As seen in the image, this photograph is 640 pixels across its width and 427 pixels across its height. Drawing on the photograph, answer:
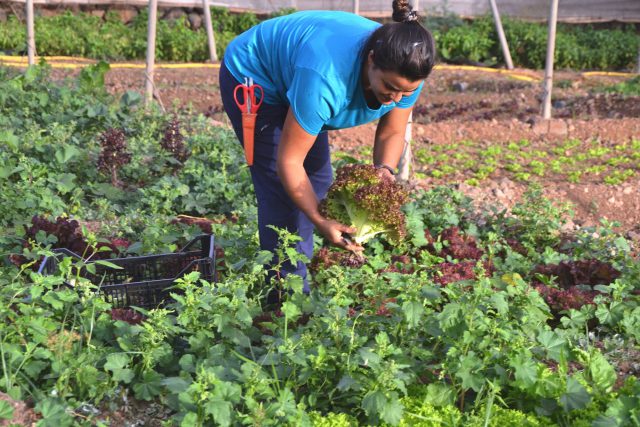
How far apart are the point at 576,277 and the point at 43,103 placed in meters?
4.92

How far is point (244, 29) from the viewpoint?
1511 cm

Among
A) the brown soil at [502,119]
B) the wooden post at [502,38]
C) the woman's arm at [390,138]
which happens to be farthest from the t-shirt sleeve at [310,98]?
the wooden post at [502,38]

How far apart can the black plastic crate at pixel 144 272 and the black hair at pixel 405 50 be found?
4.38ft

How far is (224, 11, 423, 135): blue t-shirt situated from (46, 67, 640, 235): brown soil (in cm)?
266

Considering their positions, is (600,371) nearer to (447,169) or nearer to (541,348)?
(541,348)

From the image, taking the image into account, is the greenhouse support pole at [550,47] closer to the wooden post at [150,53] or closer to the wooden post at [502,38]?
the wooden post at [150,53]

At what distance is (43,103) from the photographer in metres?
7.36

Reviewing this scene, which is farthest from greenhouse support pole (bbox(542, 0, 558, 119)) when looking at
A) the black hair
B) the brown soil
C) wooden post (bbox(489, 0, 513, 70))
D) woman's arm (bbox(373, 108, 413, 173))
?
the black hair

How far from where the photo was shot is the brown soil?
670 centimetres

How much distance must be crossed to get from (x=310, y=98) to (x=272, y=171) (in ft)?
2.68

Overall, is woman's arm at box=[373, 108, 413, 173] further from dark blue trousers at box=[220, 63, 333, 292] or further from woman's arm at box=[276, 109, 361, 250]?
woman's arm at box=[276, 109, 361, 250]

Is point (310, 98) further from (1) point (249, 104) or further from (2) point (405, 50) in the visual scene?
(1) point (249, 104)

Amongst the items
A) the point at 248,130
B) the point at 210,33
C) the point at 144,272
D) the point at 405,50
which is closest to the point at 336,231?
the point at 248,130

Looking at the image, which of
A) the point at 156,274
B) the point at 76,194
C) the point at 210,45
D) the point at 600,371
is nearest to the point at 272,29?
the point at 156,274
